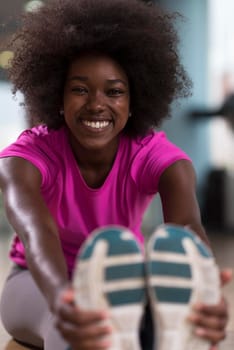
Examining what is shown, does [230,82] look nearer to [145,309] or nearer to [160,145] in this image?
[160,145]

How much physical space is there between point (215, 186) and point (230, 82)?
2.15 feet

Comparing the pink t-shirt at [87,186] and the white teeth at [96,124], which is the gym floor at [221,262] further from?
the white teeth at [96,124]

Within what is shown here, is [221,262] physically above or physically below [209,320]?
below

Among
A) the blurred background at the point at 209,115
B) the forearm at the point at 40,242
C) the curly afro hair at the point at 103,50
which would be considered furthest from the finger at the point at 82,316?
the blurred background at the point at 209,115

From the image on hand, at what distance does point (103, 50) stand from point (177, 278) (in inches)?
25.1

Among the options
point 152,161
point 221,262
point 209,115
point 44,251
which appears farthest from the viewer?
point 209,115

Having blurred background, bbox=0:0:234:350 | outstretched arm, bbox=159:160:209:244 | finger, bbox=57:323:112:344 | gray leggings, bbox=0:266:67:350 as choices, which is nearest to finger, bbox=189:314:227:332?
finger, bbox=57:323:112:344

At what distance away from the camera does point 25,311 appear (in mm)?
1431

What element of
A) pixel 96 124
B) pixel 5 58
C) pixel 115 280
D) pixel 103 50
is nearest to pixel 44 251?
pixel 115 280

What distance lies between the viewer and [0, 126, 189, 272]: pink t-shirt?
1.37 m

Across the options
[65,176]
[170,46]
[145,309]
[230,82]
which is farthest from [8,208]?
[230,82]

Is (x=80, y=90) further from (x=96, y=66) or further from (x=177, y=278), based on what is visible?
(x=177, y=278)

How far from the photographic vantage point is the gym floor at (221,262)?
158 cm

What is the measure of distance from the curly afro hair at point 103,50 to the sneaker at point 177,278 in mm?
588
